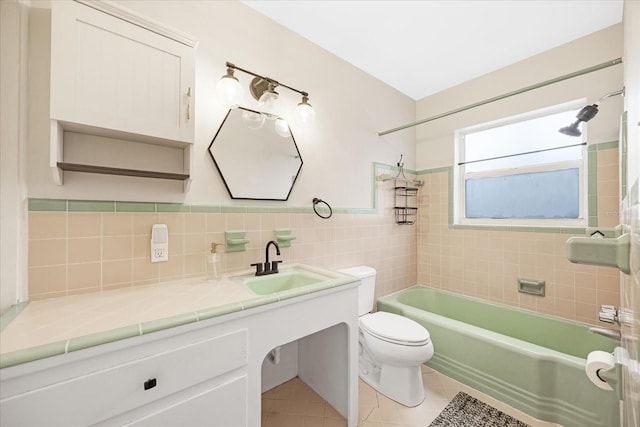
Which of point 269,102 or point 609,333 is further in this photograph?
point 269,102

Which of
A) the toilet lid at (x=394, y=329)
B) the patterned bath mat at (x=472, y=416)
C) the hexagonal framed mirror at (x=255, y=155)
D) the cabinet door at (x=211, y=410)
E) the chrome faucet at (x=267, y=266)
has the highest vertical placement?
the hexagonal framed mirror at (x=255, y=155)

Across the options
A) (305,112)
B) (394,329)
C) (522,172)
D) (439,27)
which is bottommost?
(394,329)

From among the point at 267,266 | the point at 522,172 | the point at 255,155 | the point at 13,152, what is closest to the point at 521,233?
the point at 522,172

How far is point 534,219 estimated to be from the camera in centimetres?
211

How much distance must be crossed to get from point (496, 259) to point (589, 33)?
1.83 m

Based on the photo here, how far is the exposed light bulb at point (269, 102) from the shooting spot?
1.51 metres

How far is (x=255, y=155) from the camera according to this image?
1.62 metres

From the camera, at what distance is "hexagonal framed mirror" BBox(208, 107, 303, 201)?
1.49m

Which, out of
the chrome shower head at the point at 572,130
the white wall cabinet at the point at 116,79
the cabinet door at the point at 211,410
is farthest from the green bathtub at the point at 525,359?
the white wall cabinet at the point at 116,79

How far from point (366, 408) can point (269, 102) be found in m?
2.03

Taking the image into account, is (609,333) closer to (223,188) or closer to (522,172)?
(522,172)

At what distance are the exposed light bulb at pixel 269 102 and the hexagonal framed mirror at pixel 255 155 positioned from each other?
0.03m

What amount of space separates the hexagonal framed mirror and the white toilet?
3.63 feet

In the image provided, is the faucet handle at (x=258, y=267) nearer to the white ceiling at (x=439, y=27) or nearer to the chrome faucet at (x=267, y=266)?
the chrome faucet at (x=267, y=266)
